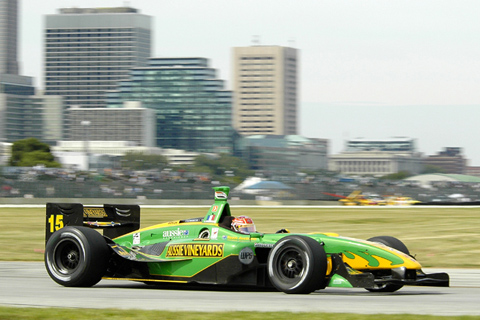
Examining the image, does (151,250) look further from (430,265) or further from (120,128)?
(120,128)

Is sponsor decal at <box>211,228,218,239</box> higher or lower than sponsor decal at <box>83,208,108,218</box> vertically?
lower

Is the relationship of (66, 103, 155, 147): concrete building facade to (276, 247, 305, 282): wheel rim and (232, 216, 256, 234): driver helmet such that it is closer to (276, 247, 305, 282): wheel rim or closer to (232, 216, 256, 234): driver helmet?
(232, 216, 256, 234): driver helmet

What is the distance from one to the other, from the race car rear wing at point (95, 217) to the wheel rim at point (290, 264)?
3.57 m

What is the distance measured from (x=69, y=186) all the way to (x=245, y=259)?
124 ft

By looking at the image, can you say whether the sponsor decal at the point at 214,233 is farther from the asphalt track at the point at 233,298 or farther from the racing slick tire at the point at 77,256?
the racing slick tire at the point at 77,256

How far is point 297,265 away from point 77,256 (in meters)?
3.14

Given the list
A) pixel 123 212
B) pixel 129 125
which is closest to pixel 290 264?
pixel 123 212

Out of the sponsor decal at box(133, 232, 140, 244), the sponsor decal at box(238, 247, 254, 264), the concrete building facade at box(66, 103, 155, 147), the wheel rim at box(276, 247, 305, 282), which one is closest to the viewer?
the wheel rim at box(276, 247, 305, 282)

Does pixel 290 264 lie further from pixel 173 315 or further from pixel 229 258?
pixel 173 315

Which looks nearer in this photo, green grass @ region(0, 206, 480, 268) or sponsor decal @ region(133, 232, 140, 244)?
sponsor decal @ region(133, 232, 140, 244)

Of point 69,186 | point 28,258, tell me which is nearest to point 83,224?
point 28,258

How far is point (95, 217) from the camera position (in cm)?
1209

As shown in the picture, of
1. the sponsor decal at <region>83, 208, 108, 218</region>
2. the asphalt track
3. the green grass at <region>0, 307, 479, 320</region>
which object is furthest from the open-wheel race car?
the green grass at <region>0, 307, 479, 320</region>

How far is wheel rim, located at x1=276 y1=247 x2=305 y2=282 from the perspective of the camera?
9.29 m
